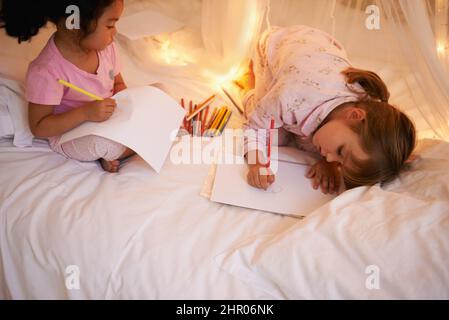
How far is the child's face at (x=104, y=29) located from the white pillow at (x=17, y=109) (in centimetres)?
25

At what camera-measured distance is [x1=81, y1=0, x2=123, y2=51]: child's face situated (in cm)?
79

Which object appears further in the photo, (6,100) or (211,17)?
(211,17)

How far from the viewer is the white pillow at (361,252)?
56cm

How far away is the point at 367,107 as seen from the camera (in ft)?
2.79

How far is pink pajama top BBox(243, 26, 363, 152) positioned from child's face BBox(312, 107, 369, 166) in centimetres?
5

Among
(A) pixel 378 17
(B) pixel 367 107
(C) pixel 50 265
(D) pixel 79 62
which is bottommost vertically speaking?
(C) pixel 50 265

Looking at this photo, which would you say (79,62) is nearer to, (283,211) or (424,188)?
(283,211)

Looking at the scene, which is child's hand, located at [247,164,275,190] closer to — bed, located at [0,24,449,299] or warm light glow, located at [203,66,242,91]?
bed, located at [0,24,449,299]

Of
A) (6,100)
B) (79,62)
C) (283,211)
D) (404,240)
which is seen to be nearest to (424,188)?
(404,240)

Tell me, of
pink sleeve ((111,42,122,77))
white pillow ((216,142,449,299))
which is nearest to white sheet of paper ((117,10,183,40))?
pink sleeve ((111,42,122,77))

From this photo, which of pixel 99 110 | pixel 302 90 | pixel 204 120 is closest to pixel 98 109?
pixel 99 110

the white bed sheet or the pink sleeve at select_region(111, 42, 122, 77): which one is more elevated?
the pink sleeve at select_region(111, 42, 122, 77)

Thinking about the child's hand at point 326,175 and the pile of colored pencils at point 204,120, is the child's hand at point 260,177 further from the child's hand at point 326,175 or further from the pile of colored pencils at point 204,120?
the pile of colored pencils at point 204,120

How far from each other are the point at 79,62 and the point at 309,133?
24.9 inches
